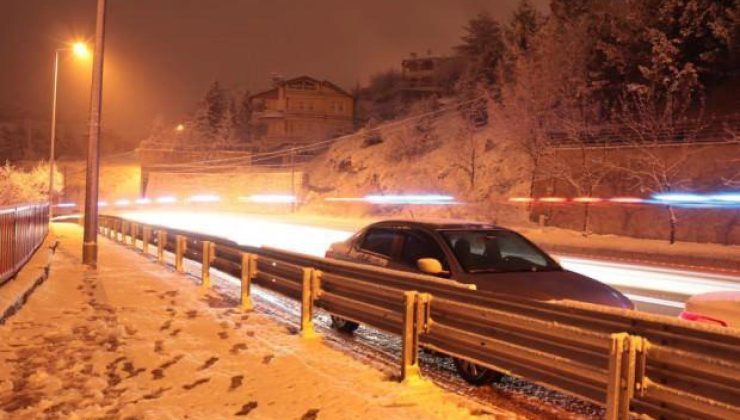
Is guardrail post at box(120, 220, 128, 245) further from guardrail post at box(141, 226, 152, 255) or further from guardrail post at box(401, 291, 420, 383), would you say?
guardrail post at box(401, 291, 420, 383)

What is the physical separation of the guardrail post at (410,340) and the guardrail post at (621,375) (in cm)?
223

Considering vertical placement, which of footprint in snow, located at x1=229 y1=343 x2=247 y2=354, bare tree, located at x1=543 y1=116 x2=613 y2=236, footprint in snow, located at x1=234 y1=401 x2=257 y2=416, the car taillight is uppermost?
bare tree, located at x1=543 y1=116 x2=613 y2=236

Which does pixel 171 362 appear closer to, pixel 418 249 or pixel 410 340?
pixel 410 340

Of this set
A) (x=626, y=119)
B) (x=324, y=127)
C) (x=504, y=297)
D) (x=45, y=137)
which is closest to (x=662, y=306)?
(x=504, y=297)

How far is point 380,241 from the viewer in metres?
9.69

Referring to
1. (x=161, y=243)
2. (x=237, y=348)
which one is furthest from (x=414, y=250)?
(x=161, y=243)

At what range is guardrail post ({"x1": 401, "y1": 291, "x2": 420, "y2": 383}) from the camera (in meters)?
6.70

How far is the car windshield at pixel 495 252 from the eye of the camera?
26.9 feet

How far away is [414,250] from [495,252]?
3.30ft

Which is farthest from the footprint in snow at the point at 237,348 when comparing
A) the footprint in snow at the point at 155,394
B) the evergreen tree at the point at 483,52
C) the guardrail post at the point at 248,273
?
the evergreen tree at the point at 483,52

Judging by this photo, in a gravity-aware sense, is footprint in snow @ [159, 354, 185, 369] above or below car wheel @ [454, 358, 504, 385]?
below

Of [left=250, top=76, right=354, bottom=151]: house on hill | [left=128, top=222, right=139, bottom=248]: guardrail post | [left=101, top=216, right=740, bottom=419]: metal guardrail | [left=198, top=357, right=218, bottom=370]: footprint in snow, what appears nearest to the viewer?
[left=101, top=216, right=740, bottom=419]: metal guardrail

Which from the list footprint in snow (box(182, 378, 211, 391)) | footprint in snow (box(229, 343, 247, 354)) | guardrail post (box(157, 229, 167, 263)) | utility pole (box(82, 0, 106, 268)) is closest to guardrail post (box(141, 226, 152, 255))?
guardrail post (box(157, 229, 167, 263))

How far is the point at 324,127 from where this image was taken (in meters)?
86.4
